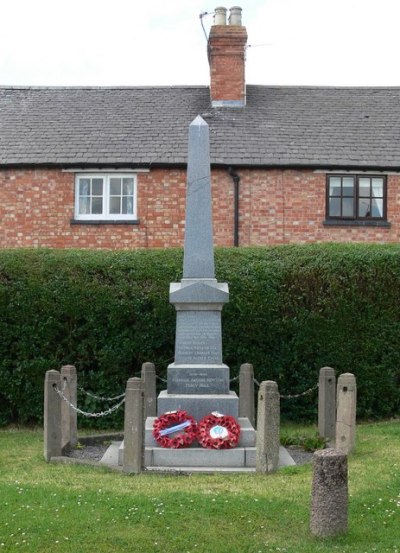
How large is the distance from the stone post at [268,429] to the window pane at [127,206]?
37.1 feet

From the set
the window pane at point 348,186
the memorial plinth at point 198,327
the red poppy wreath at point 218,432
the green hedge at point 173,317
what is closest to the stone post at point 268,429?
the red poppy wreath at point 218,432

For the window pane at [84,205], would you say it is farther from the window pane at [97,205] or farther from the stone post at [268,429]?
the stone post at [268,429]

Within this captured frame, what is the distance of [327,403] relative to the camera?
1286cm

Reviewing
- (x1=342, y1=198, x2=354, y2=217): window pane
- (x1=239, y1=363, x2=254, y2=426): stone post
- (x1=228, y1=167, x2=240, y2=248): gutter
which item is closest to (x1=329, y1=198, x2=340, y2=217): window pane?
(x1=342, y1=198, x2=354, y2=217): window pane

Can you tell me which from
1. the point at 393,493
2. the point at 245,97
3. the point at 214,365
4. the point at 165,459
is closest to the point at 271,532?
the point at 393,493

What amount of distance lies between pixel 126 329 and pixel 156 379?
1.03 metres

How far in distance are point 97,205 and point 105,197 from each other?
30cm

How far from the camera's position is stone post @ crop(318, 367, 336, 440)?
505 inches

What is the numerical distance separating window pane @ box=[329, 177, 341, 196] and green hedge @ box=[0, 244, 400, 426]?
5983mm

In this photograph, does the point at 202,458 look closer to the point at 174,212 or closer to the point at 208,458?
the point at 208,458

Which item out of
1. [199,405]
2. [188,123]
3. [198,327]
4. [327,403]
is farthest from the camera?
[188,123]

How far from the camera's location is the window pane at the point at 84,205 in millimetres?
20922

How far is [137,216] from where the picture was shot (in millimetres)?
20781
